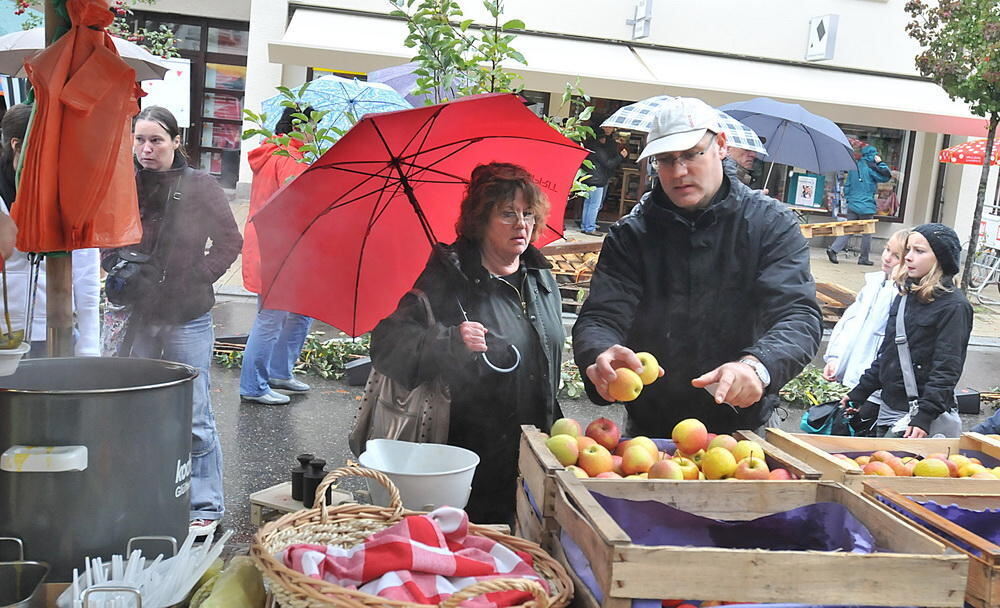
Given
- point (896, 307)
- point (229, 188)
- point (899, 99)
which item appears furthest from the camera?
point (229, 188)

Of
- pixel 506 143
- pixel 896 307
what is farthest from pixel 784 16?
pixel 506 143

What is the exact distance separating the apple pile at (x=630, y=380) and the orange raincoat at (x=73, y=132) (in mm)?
1476

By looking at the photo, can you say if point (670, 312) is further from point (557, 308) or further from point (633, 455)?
point (633, 455)

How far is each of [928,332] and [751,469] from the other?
2956 mm

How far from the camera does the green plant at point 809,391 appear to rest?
7.81m

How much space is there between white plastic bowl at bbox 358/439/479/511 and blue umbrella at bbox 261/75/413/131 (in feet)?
12.0

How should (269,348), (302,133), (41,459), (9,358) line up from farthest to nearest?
(269,348) < (302,133) < (9,358) < (41,459)

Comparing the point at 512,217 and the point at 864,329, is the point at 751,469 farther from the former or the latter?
the point at 864,329

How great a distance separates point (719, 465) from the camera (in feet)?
7.82

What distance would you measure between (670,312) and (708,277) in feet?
0.56

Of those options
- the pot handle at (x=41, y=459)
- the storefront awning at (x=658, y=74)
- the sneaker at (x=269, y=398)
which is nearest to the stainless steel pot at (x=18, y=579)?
the pot handle at (x=41, y=459)

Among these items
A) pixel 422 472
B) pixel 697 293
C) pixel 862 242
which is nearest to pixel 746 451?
pixel 697 293

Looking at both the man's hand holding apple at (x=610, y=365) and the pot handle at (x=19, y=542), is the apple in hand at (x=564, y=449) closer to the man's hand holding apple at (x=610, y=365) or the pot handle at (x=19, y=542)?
the man's hand holding apple at (x=610, y=365)

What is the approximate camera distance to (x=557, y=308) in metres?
3.25
